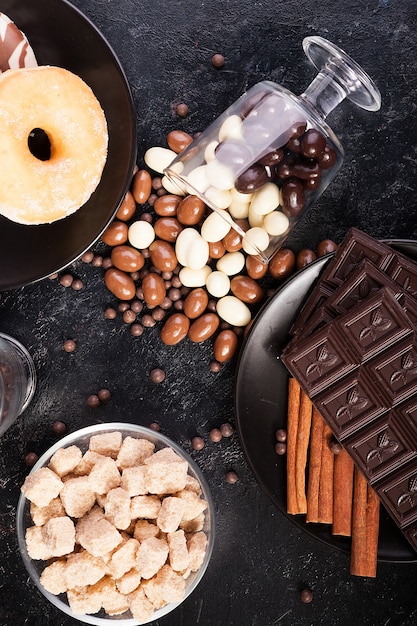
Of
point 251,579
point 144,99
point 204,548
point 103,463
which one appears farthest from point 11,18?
point 251,579

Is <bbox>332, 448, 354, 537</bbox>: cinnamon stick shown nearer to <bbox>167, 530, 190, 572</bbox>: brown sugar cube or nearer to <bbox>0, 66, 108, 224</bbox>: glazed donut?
<bbox>167, 530, 190, 572</bbox>: brown sugar cube

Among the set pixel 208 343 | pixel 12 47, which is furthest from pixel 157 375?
pixel 12 47

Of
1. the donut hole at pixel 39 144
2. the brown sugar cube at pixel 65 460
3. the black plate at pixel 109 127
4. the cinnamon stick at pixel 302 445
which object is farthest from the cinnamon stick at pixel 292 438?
the donut hole at pixel 39 144

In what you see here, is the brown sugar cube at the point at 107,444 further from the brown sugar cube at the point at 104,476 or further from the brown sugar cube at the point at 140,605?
the brown sugar cube at the point at 140,605

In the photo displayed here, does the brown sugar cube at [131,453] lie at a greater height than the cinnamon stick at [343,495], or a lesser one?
lesser

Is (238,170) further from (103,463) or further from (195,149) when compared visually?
(103,463)

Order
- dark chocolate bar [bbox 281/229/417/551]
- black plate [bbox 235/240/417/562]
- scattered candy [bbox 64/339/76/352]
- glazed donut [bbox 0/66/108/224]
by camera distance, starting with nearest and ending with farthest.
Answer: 1. glazed donut [bbox 0/66/108/224]
2. dark chocolate bar [bbox 281/229/417/551]
3. black plate [bbox 235/240/417/562]
4. scattered candy [bbox 64/339/76/352]

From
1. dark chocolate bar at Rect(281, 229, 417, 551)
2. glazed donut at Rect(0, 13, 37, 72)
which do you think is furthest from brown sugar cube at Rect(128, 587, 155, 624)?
glazed donut at Rect(0, 13, 37, 72)
